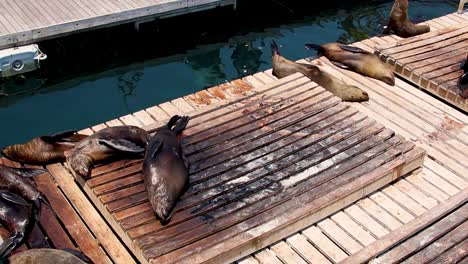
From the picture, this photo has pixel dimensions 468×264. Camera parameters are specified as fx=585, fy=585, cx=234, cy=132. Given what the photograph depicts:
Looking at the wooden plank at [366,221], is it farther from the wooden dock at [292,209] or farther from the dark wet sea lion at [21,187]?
the dark wet sea lion at [21,187]

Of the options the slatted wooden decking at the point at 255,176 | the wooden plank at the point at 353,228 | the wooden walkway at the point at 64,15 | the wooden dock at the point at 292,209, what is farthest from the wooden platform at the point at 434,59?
the wooden walkway at the point at 64,15

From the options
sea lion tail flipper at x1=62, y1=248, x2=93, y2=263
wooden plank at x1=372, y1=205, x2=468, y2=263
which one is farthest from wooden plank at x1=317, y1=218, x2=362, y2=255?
sea lion tail flipper at x1=62, y1=248, x2=93, y2=263

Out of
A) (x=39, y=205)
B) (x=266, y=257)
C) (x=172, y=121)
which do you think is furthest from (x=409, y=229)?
(x=39, y=205)

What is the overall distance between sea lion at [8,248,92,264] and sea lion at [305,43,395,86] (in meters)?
4.85

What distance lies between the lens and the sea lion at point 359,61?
7902mm

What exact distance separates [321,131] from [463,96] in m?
2.26

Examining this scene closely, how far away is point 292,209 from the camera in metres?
5.23

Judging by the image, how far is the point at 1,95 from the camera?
31.6 ft

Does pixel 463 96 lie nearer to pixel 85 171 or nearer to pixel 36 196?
pixel 85 171

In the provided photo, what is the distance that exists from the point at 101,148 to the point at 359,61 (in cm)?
401

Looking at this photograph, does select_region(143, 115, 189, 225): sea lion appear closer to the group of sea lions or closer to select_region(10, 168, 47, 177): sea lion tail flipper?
the group of sea lions

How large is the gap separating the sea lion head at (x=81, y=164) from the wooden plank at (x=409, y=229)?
8.28ft

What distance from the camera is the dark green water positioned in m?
9.47

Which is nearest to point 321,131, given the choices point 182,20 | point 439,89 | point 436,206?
point 436,206
